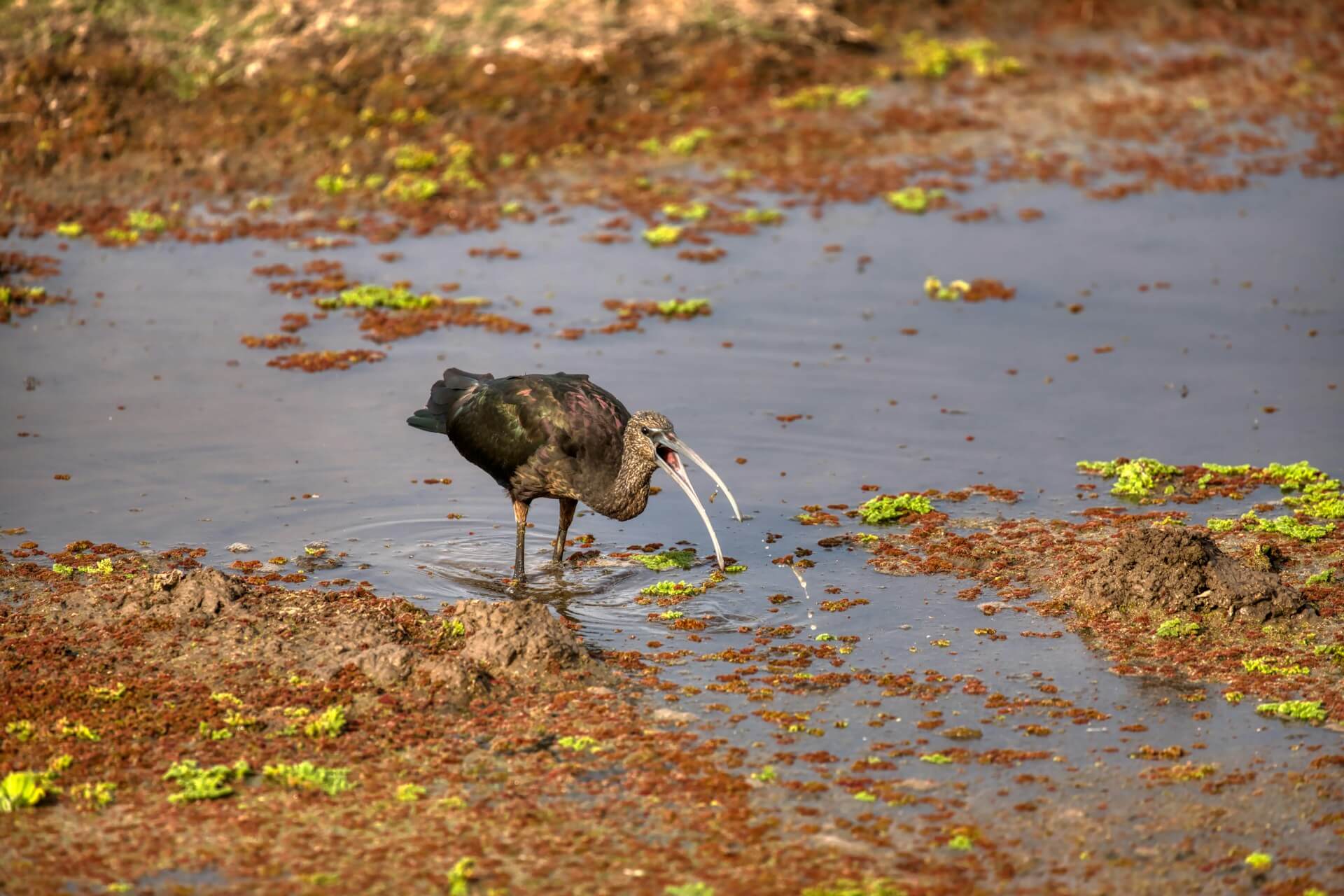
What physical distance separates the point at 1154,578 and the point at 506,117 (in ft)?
49.0

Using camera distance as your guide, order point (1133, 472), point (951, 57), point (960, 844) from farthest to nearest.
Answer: point (951, 57), point (1133, 472), point (960, 844)

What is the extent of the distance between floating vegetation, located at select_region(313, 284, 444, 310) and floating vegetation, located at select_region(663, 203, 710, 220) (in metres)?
4.00

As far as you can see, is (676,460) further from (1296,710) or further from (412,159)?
(412,159)

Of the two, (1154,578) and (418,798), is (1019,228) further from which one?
(418,798)

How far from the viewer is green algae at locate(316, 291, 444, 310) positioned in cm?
1720

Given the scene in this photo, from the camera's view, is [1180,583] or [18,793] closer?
[18,793]

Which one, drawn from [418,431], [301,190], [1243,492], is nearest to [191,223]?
[301,190]

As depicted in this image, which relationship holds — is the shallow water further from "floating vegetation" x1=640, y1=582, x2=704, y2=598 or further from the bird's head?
the bird's head

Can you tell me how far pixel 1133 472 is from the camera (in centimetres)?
1302

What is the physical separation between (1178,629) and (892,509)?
9.25ft

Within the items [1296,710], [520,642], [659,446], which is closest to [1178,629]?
[1296,710]

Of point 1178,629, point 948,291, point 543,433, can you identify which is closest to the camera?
point 1178,629

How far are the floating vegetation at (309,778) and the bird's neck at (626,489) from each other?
11.3 feet

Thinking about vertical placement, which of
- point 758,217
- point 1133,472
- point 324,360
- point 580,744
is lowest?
point 580,744
